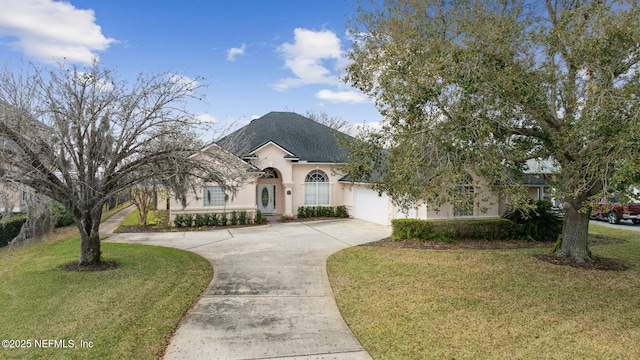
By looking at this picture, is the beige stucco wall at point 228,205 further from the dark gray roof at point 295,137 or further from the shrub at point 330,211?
the shrub at point 330,211

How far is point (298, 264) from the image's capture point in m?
10.3

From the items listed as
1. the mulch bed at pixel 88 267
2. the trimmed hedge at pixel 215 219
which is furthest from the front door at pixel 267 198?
the mulch bed at pixel 88 267

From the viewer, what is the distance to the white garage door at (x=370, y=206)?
18.0 metres

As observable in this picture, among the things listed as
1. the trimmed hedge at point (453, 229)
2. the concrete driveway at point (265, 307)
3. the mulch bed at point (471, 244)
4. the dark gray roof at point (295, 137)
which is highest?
the dark gray roof at point (295, 137)

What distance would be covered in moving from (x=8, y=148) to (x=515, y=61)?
11.1m

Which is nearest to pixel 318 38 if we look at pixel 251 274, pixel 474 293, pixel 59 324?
pixel 251 274

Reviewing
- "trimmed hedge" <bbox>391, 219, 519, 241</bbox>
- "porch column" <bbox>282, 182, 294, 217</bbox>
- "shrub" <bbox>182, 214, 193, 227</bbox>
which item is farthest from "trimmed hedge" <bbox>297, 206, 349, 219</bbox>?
"trimmed hedge" <bbox>391, 219, 519, 241</bbox>

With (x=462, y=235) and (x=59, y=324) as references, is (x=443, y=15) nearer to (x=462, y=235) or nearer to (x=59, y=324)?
(x=462, y=235)

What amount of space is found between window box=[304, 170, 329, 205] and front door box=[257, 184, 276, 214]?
7.46ft

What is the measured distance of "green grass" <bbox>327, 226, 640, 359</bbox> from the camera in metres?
5.21

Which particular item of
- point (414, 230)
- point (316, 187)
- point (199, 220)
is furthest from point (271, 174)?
point (414, 230)

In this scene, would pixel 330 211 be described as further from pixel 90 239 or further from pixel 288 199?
pixel 90 239

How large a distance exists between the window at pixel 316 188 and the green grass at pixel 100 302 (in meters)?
11.8

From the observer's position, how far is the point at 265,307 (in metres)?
6.89
